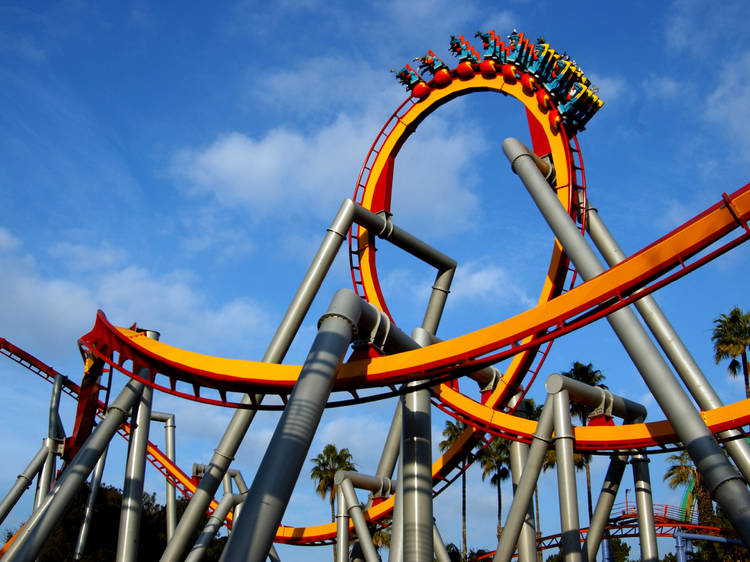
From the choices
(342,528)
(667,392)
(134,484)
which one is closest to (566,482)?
(667,392)

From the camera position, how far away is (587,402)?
13148 mm

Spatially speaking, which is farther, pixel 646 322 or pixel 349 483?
pixel 349 483

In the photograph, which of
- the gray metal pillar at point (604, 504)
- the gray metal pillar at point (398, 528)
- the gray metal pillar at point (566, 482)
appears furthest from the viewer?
the gray metal pillar at point (604, 504)

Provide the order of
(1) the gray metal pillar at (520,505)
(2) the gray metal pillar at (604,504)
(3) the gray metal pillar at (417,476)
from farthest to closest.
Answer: (2) the gray metal pillar at (604,504)
(1) the gray metal pillar at (520,505)
(3) the gray metal pillar at (417,476)

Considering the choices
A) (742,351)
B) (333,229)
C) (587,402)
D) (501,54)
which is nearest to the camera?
(587,402)

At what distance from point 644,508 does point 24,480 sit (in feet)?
48.6

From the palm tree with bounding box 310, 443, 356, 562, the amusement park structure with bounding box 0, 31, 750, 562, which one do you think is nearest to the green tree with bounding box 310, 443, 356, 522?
the palm tree with bounding box 310, 443, 356, 562

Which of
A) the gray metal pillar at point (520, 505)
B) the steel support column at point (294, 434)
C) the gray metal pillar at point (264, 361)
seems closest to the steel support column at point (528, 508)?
the gray metal pillar at point (520, 505)

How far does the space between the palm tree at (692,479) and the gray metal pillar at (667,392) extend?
21.9m

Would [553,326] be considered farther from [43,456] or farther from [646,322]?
[43,456]

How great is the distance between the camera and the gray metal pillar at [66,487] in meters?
11.7

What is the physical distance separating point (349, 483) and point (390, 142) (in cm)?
866

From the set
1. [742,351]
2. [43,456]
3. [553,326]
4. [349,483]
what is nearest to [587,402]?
[553,326]

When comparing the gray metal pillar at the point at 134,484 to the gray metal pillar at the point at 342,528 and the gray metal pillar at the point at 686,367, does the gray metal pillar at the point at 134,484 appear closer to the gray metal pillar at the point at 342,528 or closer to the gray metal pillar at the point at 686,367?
the gray metal pillar at the point at 342,528
